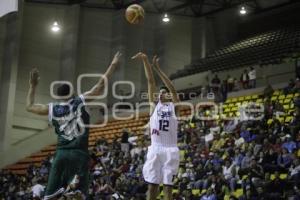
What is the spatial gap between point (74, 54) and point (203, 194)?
53.6ft

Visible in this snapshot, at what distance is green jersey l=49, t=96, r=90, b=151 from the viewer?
606 centimetres

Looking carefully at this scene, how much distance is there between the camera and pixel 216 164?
14242 millimetres

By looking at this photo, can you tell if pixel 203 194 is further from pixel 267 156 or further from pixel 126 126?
pixel 126 126

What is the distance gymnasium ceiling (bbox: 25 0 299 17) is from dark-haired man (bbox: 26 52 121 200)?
22.4 metres

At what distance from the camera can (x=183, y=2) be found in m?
28.7

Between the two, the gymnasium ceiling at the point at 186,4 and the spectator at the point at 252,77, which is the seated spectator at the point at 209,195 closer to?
the spectator at the point at 252,77

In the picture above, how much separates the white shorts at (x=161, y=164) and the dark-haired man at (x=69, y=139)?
148cm

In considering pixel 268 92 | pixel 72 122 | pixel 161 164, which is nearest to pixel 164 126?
pixel 161 164

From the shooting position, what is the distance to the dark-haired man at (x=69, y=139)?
5912mm

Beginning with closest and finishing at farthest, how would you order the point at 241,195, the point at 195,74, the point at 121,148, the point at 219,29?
the point at 241,195
the point at 121,148
the point at 195,74
the point at 219,29

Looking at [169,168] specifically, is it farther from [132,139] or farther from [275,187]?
[132,139]

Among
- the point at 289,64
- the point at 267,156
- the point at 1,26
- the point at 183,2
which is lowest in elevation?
the point at 267,156

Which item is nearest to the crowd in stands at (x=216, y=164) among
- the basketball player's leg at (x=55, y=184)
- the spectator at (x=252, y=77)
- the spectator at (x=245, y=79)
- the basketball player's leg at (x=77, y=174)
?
the spectator at (x=252, y=77)

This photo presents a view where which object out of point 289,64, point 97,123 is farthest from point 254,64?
point 97,123
